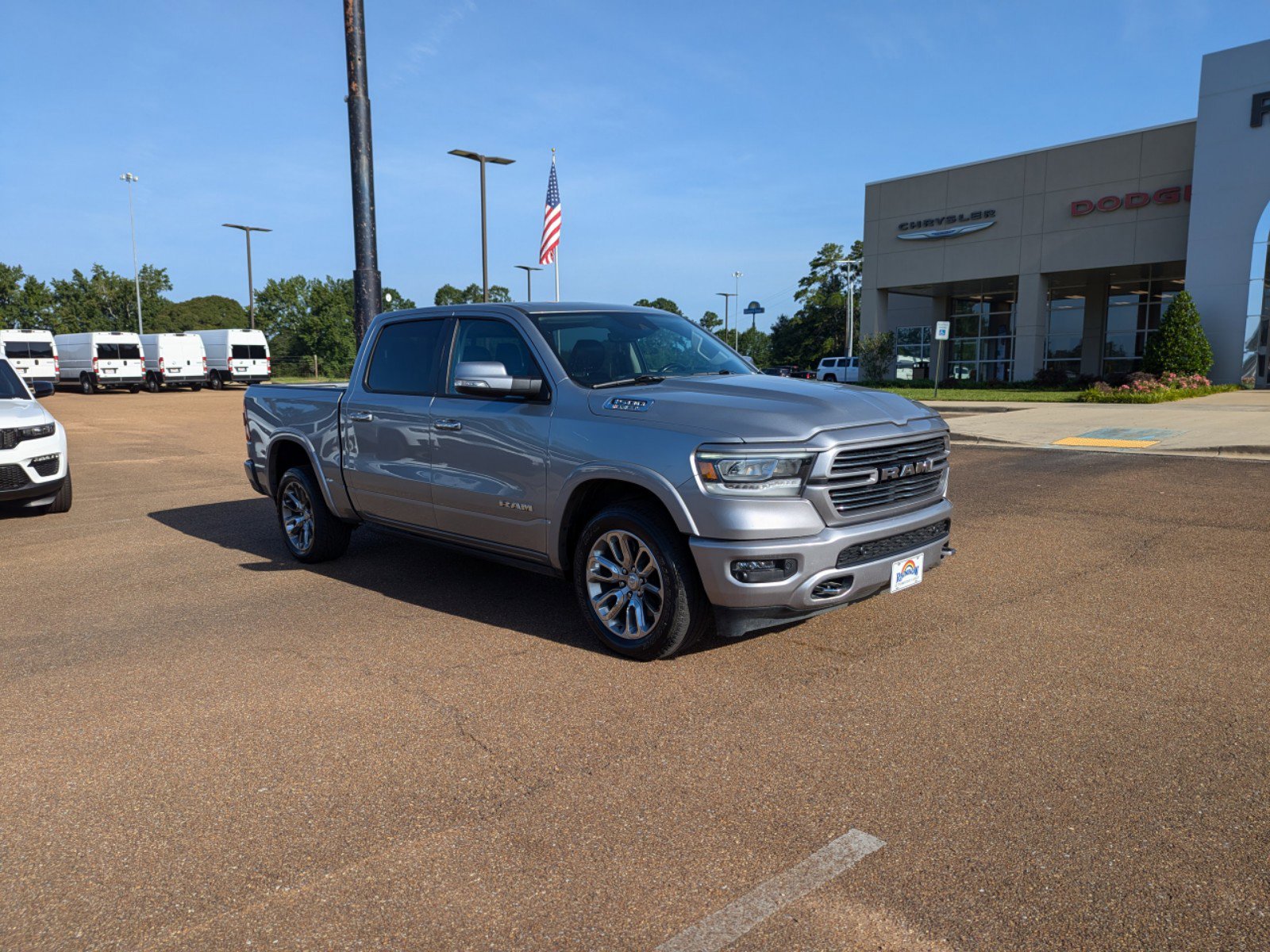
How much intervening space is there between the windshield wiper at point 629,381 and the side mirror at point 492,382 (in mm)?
341

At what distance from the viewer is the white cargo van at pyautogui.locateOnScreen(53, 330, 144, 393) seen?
37188 millimetres

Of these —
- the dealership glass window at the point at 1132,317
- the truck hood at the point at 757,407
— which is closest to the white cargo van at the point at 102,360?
the truck hood at the point at 757,407

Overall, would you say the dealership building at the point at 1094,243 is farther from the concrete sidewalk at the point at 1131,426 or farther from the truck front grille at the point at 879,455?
the truck front grille at the point at 879,455

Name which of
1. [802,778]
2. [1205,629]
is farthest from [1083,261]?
[802,778]

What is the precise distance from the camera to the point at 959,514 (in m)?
8.79

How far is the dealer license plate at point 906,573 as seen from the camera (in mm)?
4648

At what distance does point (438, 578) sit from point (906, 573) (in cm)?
339

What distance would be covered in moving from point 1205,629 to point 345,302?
226 feet

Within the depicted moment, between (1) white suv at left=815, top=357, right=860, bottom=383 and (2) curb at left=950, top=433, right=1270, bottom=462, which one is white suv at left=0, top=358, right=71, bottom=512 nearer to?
(2) curb at left=950, top=433, right=1270, bottom=462

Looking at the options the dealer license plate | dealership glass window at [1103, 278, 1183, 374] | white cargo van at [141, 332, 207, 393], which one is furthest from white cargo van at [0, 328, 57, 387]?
dealership glass window at [1103, 278, 1183, 374]

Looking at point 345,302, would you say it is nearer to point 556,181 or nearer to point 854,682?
point 556,181

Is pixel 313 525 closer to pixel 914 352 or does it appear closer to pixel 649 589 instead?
pixel 649 589

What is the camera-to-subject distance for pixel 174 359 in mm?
38219

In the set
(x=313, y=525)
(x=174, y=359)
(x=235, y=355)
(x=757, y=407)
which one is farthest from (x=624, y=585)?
(x=235, y=355)
